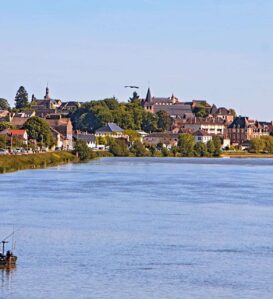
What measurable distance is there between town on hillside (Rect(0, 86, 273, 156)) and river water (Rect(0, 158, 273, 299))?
51.7 meters

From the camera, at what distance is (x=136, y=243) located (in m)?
30.3

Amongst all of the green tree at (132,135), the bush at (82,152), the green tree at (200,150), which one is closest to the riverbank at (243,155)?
the green tree at (200,150)

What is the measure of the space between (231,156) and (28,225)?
366 ft

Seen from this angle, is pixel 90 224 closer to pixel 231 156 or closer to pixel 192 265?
pixel 192 265

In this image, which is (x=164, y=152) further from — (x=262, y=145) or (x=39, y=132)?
(x=39, y=132)

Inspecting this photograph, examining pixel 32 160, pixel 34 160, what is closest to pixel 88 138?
pixel 34 160

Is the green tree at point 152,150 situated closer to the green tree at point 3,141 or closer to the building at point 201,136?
the building at point 201,136

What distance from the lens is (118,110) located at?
522 feet

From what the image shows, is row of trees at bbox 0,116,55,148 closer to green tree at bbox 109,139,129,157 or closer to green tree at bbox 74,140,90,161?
green tree at bbox 74,140,90,161

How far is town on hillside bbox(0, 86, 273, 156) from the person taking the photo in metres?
113

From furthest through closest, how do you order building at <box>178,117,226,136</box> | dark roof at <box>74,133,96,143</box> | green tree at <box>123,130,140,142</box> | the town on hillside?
building at <box>178,117,226,136</box> < green tree at <box>123,130,140,142</box> < dark roof at <box>74,133,96,143</box> < the town on hillside

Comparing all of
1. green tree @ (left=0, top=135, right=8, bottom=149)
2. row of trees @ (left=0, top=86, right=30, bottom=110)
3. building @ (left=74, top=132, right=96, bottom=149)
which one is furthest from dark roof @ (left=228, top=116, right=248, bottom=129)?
green tree @ (left=0, top=135, right=8, bottom=149)

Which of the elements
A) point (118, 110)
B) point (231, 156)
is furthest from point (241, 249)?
point (118, 110)

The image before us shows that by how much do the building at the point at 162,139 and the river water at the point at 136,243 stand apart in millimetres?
95507
